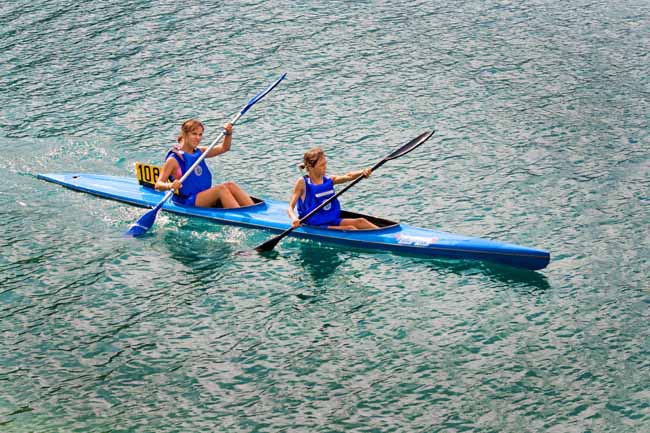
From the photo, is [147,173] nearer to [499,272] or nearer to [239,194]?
[239,194]

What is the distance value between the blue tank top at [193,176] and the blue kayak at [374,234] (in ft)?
0.76

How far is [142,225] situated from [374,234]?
10.3 feet

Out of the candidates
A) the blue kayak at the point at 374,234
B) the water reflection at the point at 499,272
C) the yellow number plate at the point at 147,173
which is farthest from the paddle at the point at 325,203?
the yellow number plate at the point at 147,173

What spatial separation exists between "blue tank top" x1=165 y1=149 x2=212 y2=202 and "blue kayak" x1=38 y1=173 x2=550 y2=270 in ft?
0.76

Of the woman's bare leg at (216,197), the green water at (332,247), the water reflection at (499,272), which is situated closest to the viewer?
the green water at (332,247)

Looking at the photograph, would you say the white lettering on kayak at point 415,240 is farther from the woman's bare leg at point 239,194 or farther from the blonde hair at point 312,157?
the woman's bare leg at point 239,194

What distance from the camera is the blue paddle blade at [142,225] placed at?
1298cm

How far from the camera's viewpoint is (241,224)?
13000 millimetres

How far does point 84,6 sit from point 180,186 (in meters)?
11.1

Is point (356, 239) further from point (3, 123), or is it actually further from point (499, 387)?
point (3, 123)

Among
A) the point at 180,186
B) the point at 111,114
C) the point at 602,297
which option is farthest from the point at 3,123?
the point at 602,297

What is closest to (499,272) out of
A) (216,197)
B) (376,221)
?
(376,221)

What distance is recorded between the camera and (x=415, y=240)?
474 inches

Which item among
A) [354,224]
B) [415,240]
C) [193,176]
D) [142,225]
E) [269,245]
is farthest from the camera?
[193,176]
